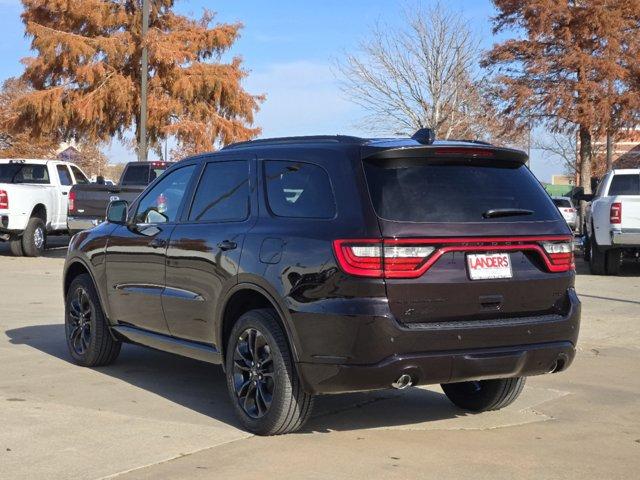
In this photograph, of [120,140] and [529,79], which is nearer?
[529,79]

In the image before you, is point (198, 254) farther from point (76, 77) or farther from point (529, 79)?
point (76, 77)

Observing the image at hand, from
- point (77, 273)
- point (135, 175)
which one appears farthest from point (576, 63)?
point (77, 273)

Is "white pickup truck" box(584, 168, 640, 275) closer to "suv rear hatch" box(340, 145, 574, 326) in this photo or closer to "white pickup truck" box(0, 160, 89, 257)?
"white pickup truck" box(0, 160, 89, 257)

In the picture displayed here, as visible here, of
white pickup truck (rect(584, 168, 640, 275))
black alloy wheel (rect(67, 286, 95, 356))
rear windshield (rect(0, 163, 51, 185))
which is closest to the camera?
black alloy wheel (rect(67, 286, 95, 356))

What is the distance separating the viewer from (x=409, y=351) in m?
5.40

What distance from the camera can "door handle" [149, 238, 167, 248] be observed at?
23.0 ft

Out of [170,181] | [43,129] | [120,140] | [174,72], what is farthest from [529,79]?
[170,181]

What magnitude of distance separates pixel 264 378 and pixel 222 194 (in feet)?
4.57

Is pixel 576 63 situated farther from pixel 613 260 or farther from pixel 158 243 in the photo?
pixel 158 243

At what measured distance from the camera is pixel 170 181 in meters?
7.48

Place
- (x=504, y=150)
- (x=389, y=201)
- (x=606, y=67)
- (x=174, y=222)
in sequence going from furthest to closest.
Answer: (x=606, y=67), (x=174, y=222), (x=504, y=150), (x=389, y=201)

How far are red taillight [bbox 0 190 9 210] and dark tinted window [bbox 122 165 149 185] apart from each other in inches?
104

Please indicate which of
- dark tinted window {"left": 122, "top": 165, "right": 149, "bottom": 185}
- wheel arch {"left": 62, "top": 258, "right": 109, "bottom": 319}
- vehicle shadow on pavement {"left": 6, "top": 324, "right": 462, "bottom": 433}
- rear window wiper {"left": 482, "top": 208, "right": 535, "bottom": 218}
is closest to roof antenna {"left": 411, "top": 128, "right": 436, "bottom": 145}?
rear window wiper {"left": 482, "top": 208, "right": 535, "bottom": 218}

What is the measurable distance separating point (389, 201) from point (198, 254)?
162 centimetres
